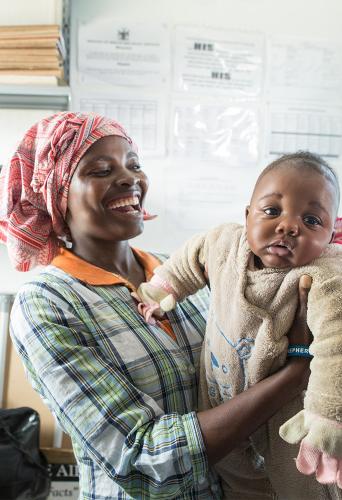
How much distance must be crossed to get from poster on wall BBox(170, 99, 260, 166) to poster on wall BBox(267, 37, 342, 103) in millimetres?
173

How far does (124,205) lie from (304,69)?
4.93 ft

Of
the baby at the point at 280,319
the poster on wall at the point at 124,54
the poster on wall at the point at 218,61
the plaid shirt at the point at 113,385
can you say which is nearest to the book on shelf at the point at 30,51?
the poster on wall at the point at 124,54

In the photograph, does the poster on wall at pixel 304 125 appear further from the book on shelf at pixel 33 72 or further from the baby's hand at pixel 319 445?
the baby's hand at pixel 319 445

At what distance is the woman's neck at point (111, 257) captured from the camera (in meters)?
1.32

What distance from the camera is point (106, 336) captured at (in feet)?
3.49

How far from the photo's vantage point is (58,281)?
113 centimetres


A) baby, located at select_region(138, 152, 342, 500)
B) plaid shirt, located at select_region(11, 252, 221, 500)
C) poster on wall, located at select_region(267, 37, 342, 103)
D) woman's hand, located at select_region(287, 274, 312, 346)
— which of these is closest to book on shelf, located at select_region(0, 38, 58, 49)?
poster on wall, located at select_region(267, 37, 342, 103)

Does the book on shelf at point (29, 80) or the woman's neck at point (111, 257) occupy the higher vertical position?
the book on shelf at point (29, 80)

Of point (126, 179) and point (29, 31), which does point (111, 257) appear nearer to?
point (126, 179)

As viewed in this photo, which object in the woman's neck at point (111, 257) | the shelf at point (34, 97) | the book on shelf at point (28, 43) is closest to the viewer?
the woman's neck at point (111, 257)

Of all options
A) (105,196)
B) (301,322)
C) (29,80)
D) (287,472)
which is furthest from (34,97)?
(287,472)

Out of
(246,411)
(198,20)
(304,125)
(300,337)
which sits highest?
Result: (198,20)

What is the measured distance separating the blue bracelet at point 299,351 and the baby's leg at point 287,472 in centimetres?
10

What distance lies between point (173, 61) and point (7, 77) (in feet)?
2.42
